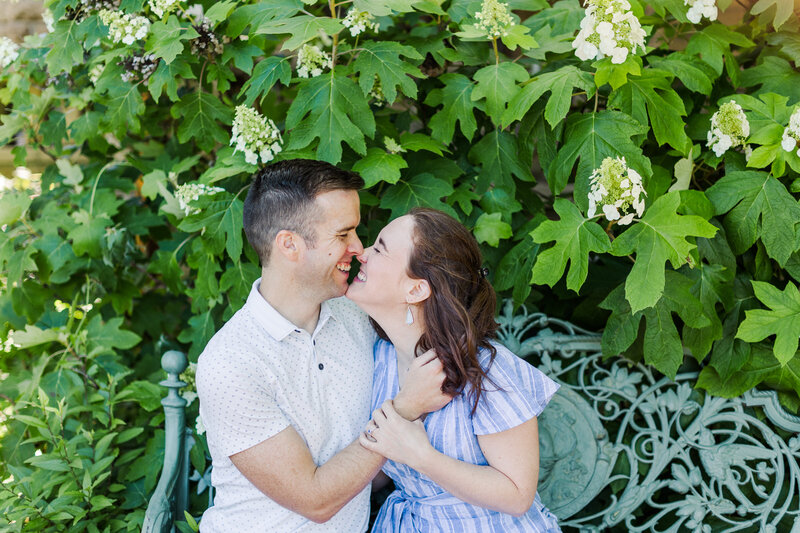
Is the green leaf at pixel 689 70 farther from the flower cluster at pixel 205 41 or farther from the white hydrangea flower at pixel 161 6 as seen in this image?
the white hydrangea flower at pixel 161 6

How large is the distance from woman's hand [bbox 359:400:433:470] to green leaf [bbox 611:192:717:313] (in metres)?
0.69

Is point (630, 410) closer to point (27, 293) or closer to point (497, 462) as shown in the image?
point (497, 462)

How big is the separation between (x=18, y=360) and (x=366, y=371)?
1.82 metres

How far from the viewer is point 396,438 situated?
1758 mm

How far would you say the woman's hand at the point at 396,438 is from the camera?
1.73m

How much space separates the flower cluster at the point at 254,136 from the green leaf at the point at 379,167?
283mm

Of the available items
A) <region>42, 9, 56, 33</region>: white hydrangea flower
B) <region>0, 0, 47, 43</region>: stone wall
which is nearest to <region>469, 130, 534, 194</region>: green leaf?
<region>42, 9, 56, 33</region>: white hydrangea flower

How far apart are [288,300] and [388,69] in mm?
799

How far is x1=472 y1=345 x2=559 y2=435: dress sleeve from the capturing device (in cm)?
179

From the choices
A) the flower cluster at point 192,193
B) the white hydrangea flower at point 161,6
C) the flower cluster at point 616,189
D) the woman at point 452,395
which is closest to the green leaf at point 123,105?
the white hydrangea flower at point 161,6

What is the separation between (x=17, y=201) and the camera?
111 inches

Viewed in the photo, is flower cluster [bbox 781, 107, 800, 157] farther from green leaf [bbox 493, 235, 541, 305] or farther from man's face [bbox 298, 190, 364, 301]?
man's face [bbox 298, 190, 364, 301]

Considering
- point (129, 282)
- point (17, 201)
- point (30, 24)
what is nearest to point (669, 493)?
point (129, 282)

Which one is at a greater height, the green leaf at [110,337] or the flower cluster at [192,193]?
the flower cluster at [192,193]
